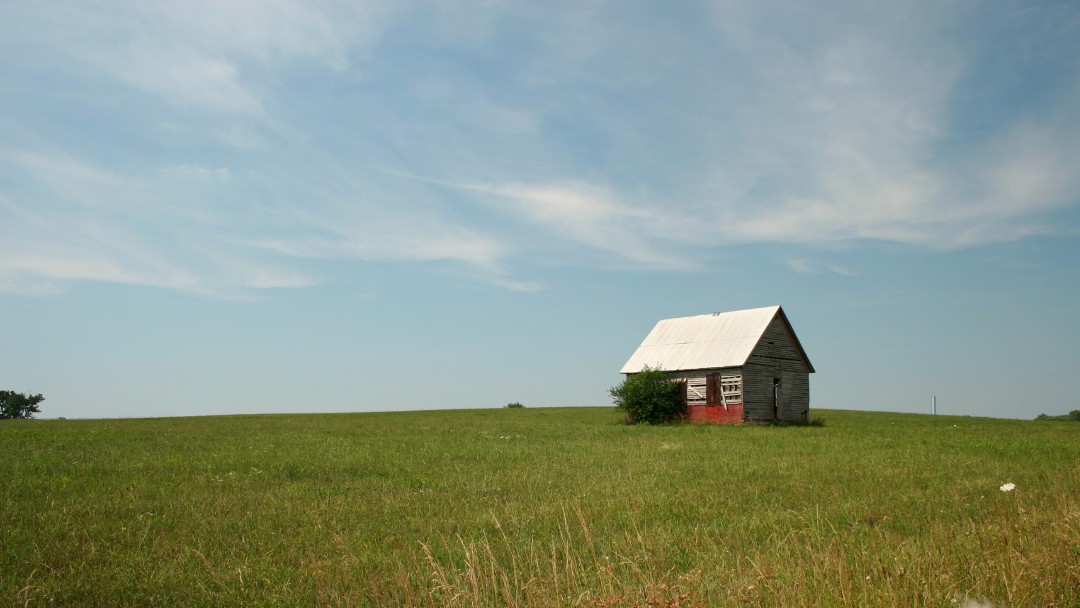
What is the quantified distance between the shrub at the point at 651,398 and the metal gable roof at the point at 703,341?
4.81 feet

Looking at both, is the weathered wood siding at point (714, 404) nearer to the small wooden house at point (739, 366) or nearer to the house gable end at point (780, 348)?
the small wooden house at point (739, 366)

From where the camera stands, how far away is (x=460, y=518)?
1186 cm

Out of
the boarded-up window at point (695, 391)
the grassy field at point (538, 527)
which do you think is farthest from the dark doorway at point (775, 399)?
the grassy field at point (538, 527)

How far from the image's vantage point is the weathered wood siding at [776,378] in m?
44.0

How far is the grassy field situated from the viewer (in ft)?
23.2

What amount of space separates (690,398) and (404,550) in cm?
3830

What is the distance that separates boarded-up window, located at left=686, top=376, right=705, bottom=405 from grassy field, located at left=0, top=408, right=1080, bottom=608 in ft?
73.3

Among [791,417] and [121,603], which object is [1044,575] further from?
[791,417]

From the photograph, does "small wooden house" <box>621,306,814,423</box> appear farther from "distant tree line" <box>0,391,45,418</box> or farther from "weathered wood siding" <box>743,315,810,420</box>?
"distant tree line" <box>0,391,45,418</box>

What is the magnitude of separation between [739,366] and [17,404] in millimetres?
85351

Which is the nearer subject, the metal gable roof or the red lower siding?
the red lower siding

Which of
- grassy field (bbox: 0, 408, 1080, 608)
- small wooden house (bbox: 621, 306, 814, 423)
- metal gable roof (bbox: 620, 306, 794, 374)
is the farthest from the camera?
metal gable roof (bbox: 620, 306, 794, 374)

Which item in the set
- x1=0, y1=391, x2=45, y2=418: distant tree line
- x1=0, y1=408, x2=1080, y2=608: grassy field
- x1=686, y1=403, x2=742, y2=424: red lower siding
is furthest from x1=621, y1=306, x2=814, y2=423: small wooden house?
x1=0, y1=391, x2=45, y2=418: distant tree line

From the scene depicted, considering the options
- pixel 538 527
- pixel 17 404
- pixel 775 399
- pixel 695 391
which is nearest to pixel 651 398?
pixel 695 391
